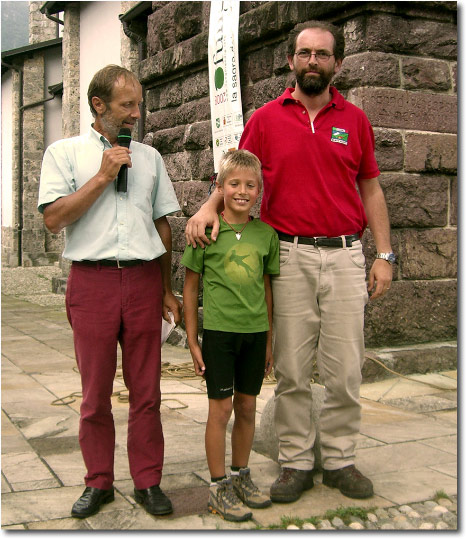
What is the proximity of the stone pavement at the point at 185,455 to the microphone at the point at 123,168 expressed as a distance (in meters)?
1.42

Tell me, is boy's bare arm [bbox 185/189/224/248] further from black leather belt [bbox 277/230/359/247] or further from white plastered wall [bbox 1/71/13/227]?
white plastered wall [bbox 1/71/13/227]

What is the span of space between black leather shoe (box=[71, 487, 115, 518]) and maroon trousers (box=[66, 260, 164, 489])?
0.03 metres

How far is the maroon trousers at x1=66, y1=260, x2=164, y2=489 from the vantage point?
133 inches

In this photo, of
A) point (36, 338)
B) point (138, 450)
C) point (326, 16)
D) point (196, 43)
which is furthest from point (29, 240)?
point (138, 450)

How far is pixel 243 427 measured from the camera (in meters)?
3.49

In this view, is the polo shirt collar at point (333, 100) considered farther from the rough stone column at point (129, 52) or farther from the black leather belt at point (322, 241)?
the rough stone column at point (129, 52)

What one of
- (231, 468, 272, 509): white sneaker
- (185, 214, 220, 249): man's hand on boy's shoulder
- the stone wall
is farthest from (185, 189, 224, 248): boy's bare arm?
the stone wall

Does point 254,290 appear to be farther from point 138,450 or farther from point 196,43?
point 196,43

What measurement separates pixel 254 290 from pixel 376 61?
296 centimetres

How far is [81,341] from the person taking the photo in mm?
3400

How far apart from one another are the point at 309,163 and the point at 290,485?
1468mm

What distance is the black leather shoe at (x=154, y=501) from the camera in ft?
11.0

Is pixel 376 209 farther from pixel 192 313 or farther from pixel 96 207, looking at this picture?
pixel 96 207

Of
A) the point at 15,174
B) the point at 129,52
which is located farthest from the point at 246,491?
the point at 15,174
